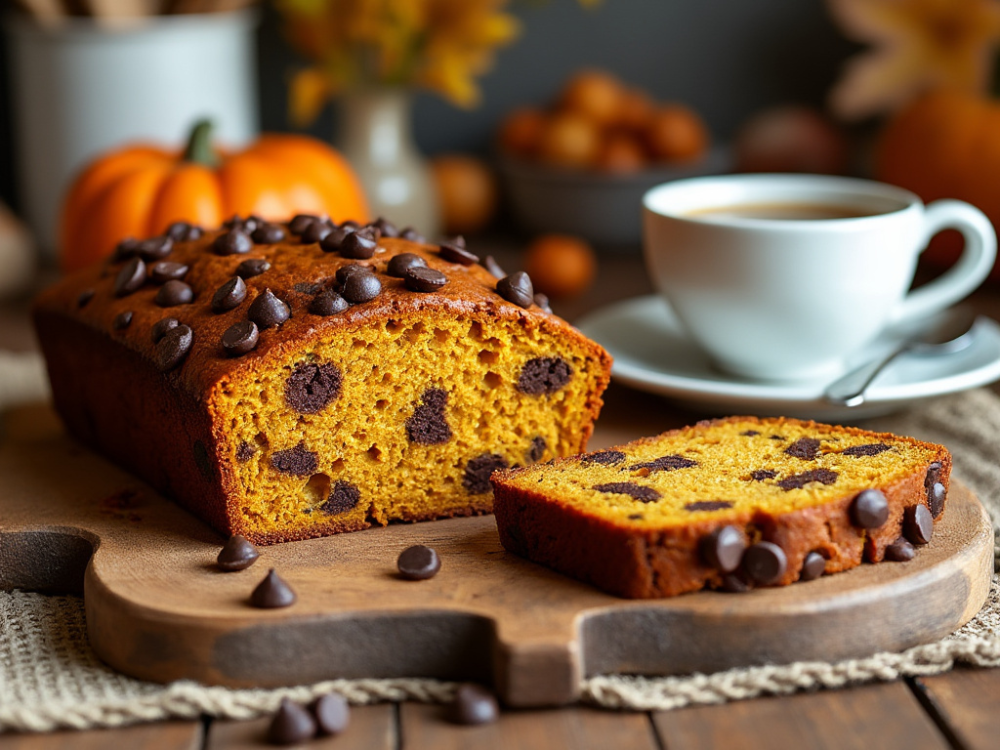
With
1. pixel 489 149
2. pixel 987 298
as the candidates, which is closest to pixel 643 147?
pixel 489 149

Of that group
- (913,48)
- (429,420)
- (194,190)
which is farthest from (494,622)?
(913,48)

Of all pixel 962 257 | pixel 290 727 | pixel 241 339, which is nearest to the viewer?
pixel 290 727

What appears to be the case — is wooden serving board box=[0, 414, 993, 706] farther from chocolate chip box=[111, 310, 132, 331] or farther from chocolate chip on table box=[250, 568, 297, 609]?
chocolate chip box=[111, 310, 132, 331]

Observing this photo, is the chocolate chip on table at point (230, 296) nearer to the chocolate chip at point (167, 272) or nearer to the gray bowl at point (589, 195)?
the chocolate chip at point (167, 272)

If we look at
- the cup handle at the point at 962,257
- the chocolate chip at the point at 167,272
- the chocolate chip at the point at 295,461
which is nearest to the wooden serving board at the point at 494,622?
the chocolate chip at the point at 295,461

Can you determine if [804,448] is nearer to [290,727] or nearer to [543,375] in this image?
[543,375]

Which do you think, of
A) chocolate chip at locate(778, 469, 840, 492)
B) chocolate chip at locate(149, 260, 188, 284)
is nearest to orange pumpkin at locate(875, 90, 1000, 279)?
chocolate chip at locate(778, 469, 840, 492)
